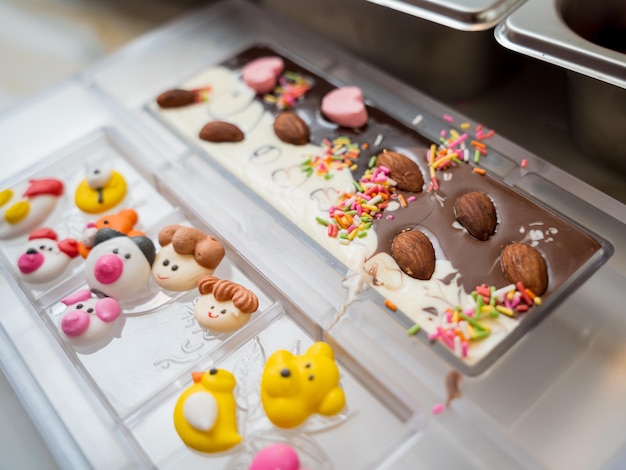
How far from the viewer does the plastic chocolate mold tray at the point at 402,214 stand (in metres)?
0.75

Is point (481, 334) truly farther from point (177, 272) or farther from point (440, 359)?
point (177, 272)

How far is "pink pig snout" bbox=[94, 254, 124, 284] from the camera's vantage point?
0.81m

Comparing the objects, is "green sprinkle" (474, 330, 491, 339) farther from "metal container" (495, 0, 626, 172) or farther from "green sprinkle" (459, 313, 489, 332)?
"metal container" (495, 0, 626, 172)

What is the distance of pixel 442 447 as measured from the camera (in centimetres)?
68

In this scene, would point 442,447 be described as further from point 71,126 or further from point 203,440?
point 71,126

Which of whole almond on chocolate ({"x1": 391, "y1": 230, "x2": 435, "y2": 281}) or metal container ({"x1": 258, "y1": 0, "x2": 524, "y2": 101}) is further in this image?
metal container ({"x1": 258, "y1": 0, "x2": 524, "y2": 101})

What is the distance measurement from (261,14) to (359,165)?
44 cm

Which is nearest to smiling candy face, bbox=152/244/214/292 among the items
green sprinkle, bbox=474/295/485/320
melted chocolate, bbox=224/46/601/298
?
melted chocolate, bbox=224/46/601/298

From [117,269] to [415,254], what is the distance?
1.21 ft

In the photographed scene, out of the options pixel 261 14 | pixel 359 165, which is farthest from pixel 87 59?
pixel 359 165

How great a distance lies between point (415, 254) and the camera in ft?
2.57

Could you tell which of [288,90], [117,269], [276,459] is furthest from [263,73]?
[276,459]

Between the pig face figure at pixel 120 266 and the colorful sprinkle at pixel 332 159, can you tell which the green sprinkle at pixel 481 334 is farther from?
the pig face figure at pixel 120 266

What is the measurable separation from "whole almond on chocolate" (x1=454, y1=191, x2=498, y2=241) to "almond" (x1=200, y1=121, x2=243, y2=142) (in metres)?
0.35
